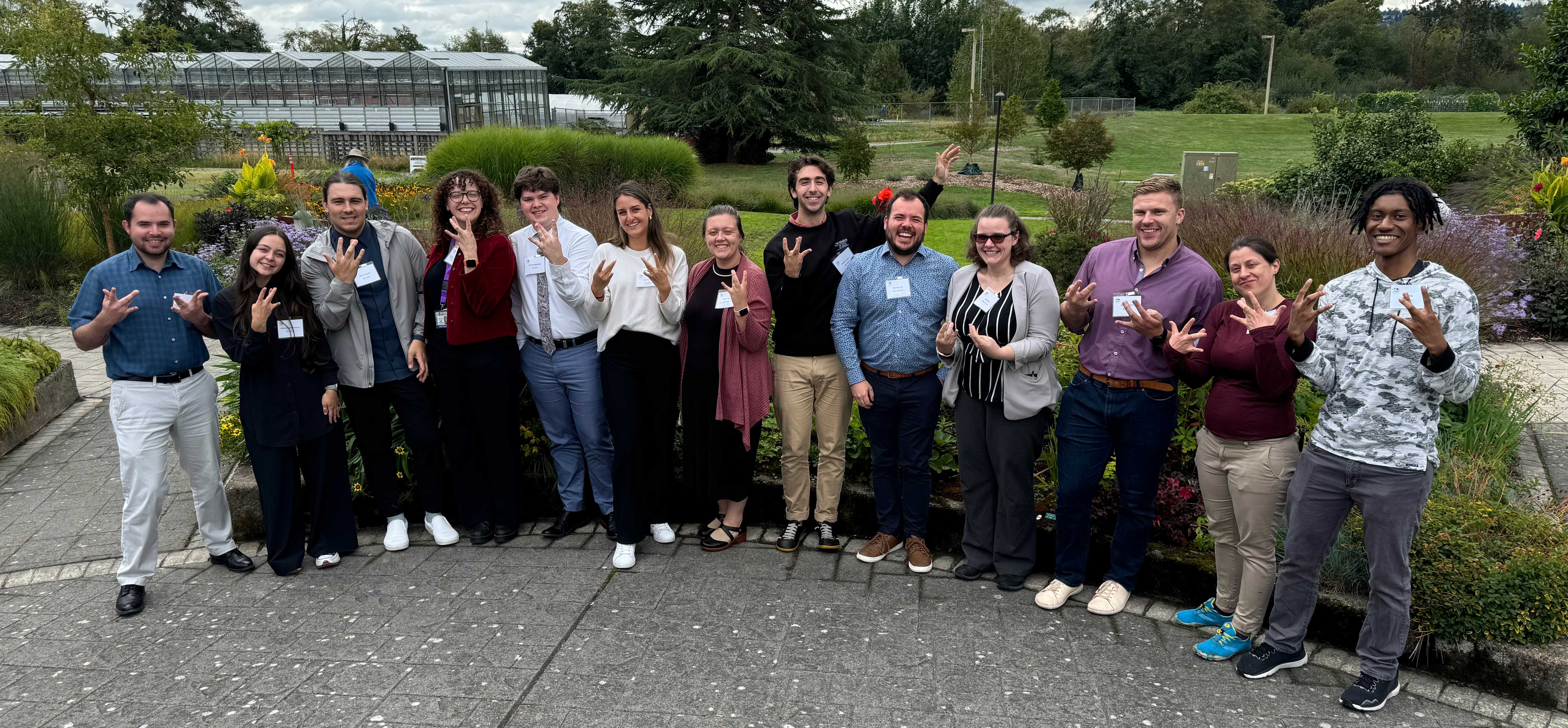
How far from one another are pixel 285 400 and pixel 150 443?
24.0 inches

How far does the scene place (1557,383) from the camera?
7.41 metres

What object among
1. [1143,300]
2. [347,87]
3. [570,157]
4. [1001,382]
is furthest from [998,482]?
[347,87]

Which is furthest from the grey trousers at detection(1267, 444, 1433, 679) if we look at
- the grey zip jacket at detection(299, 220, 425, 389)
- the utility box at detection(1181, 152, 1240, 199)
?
the utility box at detection(1181, 152, 1240, 199)

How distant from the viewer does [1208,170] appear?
19328 mm

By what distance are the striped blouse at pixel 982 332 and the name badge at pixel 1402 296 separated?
4.71 ft

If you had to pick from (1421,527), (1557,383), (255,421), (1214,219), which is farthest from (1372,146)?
(255,421)

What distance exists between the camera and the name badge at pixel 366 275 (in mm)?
4656

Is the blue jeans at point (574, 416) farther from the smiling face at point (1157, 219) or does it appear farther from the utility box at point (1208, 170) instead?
the utility box at point (1208, 170)

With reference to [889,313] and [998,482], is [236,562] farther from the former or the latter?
[998,482]

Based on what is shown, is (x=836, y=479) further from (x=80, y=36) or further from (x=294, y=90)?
(x=294, y=90)

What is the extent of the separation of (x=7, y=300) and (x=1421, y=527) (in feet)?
46.1

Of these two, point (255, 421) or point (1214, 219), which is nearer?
point (255, 421)

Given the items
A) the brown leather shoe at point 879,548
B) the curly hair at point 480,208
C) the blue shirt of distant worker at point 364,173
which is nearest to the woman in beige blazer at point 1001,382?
the brown leather shoe at point 879,548

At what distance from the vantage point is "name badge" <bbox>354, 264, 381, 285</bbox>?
15.3ft
